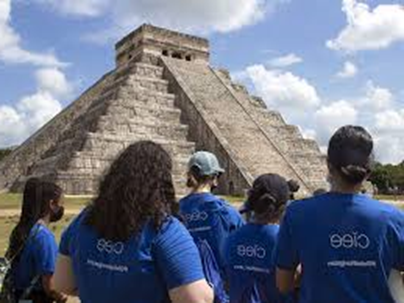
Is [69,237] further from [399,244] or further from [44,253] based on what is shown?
[399,244]

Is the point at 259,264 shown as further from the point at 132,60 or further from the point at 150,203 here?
the point at 132,60

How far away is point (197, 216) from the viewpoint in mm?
4781

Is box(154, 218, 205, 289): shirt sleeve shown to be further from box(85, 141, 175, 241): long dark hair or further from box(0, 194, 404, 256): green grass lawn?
box(0, 194, 404, 256): green grass lawn

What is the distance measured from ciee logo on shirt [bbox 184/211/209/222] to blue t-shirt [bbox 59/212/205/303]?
1780 mm

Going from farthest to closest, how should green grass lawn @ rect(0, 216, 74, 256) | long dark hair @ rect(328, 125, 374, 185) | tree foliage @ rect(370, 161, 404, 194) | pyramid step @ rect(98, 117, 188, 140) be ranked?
1. tree foliage @ rect(370, 161, 404, 194)
2. pyramid step @ rect(98, 117, 188, 140)
3. green grass lawn @ rect(0, 216, 74, 256)
4. long dark hair @ rect(328, 125, 374, 185)

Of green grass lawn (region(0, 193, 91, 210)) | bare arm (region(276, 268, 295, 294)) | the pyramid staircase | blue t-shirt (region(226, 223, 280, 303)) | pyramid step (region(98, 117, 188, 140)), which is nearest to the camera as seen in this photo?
bare arm (region(276, 268, 295, 294))

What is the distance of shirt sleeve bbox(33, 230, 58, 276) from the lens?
4.27 meters

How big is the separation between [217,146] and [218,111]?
458 cm

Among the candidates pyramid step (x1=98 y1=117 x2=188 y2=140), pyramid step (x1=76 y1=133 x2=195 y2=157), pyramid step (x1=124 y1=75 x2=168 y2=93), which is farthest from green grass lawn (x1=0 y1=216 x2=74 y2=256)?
pyramid step (x1=124 y1=75 x2=168 y2=93)

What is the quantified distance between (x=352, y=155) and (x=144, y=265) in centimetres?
119

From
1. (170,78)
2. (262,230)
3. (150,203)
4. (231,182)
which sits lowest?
(231,182)

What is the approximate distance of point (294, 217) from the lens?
126 inches

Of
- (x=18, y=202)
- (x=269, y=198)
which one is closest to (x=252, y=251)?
(x=269, y=198)

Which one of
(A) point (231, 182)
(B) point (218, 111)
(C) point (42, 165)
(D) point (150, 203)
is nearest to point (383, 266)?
(D) point (150, 203)
